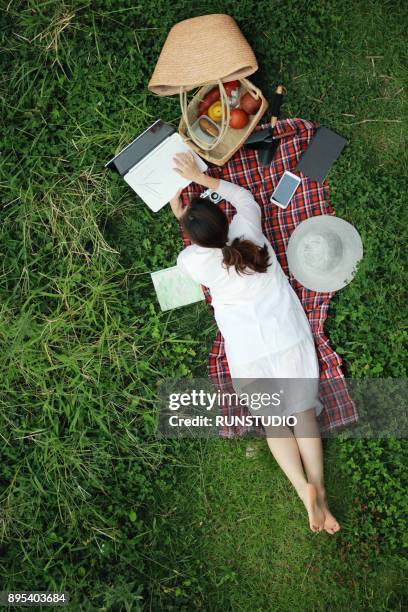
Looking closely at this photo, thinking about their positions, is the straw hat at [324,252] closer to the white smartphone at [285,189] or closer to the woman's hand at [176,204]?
the white smartphone at [285,189]

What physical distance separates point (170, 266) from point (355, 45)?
2459 millimetres

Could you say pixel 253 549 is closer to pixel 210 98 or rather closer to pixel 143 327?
pixel 143 327

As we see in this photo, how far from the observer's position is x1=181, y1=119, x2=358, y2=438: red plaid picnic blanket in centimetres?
420

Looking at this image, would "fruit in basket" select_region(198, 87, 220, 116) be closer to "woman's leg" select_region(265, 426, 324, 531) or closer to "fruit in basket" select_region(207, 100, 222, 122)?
"fruit in basket" select_region(207, 100, 222, 122)

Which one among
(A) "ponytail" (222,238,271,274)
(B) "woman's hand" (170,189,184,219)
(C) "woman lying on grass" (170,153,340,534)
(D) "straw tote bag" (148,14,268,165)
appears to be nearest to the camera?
(A) "ponytail" (222,238,271,274)

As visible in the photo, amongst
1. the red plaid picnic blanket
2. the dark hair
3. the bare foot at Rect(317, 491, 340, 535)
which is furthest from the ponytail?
the bare foot at Rect(317, 491, 340, 535)

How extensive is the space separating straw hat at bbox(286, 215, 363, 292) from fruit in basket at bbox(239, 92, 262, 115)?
3.31ft

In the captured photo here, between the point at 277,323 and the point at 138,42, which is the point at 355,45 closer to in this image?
the point at 138,42

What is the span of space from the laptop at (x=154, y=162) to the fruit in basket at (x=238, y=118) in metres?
0.41

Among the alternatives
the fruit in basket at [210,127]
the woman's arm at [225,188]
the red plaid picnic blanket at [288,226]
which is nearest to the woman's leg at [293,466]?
the red plaid picnic blanket at [288,226]

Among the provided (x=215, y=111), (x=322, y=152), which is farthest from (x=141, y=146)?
(x=322, y=152)

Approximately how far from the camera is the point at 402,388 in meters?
4.14

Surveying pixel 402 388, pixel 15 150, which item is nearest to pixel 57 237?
pixel 15 150

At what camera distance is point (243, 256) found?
11.9 ft
